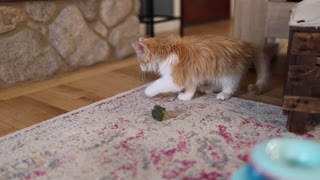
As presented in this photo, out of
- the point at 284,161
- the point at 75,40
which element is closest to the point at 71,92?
the point at 75,40

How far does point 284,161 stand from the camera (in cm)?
70

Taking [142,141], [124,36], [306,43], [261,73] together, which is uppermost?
[306,43]

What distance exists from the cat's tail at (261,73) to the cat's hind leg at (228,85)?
0.10 meters

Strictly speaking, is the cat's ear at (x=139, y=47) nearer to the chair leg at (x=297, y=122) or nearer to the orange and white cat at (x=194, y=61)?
A: the orange and white cat at (x=194, y=61)

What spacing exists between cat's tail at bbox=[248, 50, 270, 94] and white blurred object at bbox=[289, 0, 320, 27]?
1.38 ft

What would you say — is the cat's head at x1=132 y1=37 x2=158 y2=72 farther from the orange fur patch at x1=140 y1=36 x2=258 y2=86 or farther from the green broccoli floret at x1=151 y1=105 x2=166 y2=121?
the green broccoli floret at x1=151 y1=105 x2=166 y2=121

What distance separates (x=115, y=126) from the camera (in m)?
1.26

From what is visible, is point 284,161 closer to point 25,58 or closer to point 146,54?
point 146,54

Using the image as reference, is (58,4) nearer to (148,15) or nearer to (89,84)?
(89,84)

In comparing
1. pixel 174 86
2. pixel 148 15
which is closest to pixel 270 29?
pixel 174 86

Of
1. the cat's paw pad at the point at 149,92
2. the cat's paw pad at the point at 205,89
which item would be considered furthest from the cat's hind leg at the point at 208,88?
the cat's paw pad at the point at 149,92

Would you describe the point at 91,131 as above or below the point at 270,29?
below

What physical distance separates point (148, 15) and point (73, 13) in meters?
1.21

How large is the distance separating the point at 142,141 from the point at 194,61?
0.48 meters
